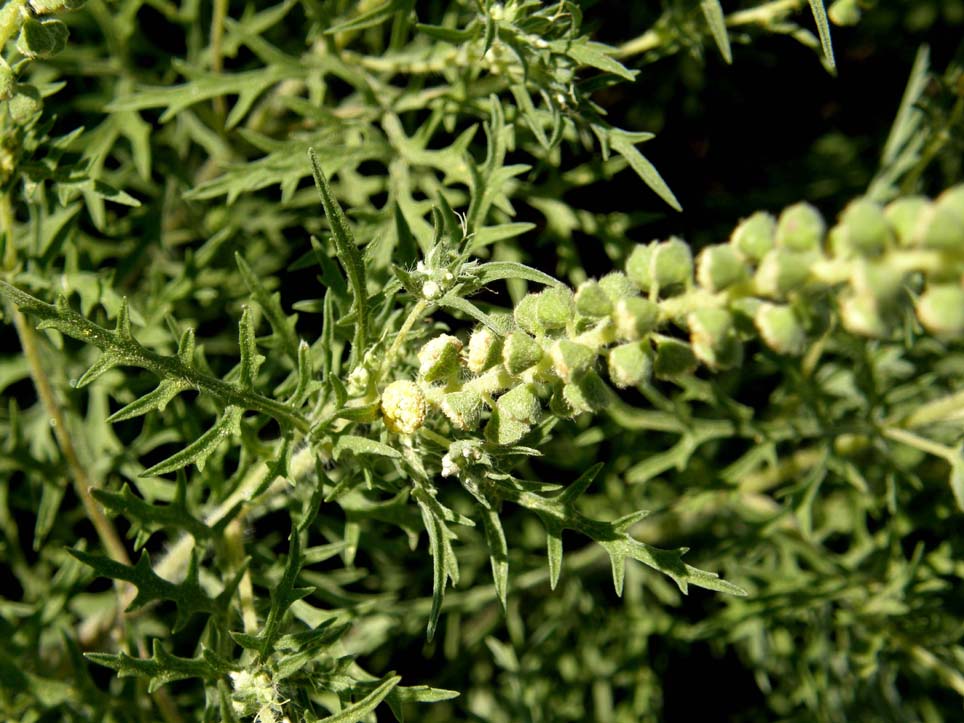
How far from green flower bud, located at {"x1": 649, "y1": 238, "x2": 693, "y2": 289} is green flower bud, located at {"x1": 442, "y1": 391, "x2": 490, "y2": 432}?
0.52 metres

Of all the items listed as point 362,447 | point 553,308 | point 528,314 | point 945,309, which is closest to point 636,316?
point 553,308

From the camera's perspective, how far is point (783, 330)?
165cm

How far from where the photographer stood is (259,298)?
2473mm

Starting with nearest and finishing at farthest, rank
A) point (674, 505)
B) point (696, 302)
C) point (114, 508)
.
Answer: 1. point (696, 302)
2. point (114, 508)
3. point (674, 505)

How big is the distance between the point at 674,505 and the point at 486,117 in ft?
6.02

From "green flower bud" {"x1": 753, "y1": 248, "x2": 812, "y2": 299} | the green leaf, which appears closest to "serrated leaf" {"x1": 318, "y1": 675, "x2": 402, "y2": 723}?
the green leaf

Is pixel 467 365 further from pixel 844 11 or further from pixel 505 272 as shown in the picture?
pixel 844 11

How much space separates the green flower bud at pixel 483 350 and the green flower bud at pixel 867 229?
32.2 inches

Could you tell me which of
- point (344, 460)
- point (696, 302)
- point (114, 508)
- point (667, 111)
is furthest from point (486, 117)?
point (667, 111)

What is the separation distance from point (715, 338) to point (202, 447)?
1.24 m

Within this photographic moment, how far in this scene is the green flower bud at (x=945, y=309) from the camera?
1.47 meters

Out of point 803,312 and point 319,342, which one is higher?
point 803,312

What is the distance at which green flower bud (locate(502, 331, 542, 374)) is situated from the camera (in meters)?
1.96

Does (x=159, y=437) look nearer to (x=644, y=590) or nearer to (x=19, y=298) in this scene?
(x=19, y=298)
